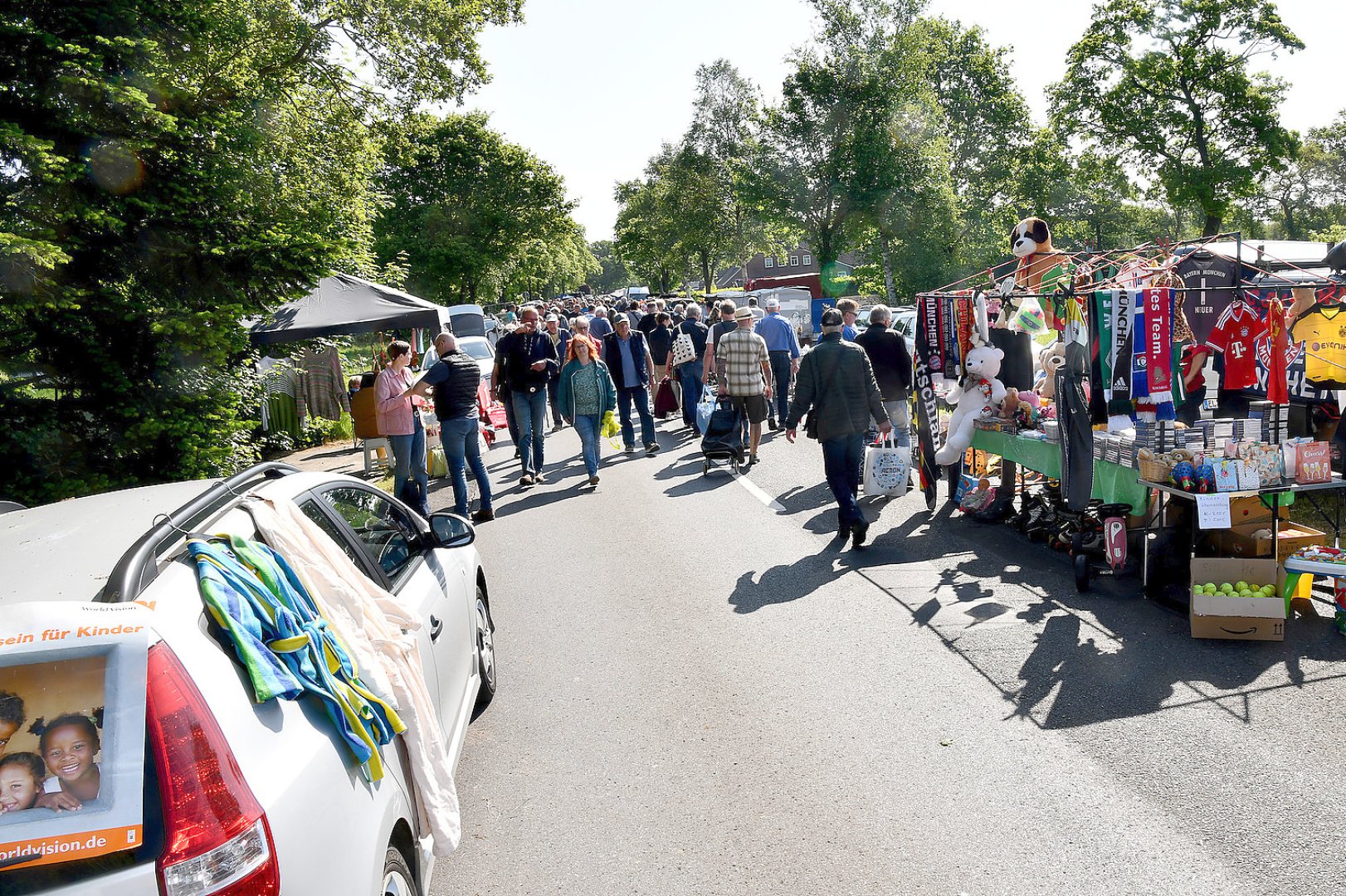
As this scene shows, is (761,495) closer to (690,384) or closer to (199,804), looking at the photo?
(690,384)

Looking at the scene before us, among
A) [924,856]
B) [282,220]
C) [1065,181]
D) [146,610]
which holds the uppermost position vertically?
[1065,181]

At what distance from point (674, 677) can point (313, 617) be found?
3.22m

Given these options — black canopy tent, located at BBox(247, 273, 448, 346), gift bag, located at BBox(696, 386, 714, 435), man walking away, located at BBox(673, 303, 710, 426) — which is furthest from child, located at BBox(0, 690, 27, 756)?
man walking away, located at BBox(673, 303, 710, 426)

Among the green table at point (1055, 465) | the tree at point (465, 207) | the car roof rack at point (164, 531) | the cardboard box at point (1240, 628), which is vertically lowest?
the cardboard box at point (1240, 628)

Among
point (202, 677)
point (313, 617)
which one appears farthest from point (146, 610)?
point (313, 617)

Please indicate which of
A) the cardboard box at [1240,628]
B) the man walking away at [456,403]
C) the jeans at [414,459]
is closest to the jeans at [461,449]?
the man walking away at [456,403]

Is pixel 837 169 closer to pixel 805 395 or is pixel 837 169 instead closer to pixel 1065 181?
pixel 1065 181

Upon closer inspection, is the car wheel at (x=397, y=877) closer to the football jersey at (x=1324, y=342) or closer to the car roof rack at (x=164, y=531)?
the car roof rack at (x=164, y=531)

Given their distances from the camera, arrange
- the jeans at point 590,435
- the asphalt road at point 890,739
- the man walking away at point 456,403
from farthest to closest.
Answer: the jeans at point 590,435, the man walking away at point 456,403, the asphalt road at point 890,739

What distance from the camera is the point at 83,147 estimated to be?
28.4 ft

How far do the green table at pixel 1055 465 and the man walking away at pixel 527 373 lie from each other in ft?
17.3

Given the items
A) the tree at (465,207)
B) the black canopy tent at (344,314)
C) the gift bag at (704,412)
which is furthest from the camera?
the tree at (465,207)

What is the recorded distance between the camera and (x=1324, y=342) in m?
8.66

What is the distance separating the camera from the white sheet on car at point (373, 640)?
3.24m
